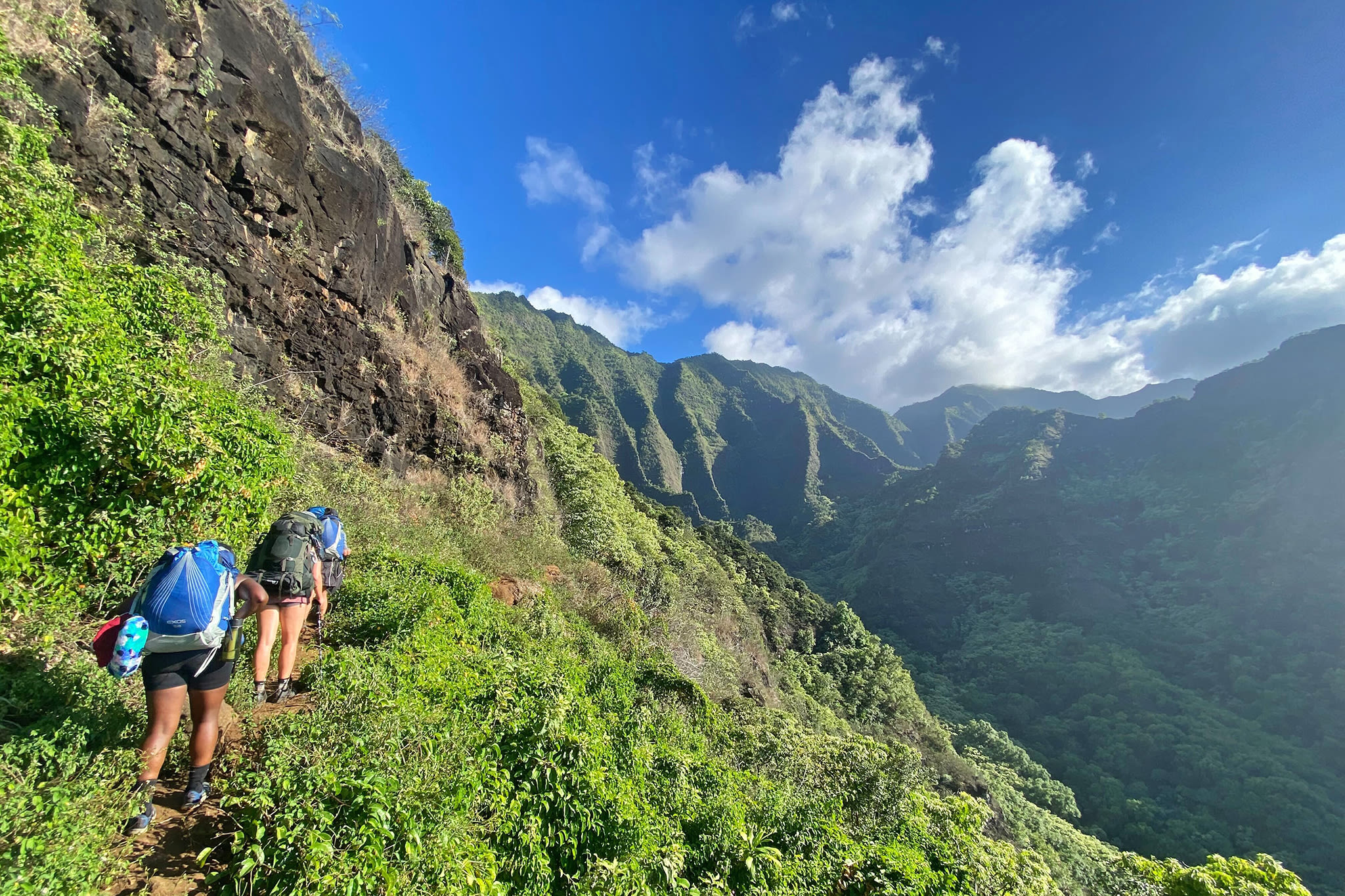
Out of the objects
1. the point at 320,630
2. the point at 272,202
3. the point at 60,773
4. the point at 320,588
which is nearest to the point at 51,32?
the point at 272,202

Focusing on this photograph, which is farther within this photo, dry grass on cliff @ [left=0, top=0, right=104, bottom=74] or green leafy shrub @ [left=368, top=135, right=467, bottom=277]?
green leafy shrub @ [left=368, top=135, right=467, bottom=277]

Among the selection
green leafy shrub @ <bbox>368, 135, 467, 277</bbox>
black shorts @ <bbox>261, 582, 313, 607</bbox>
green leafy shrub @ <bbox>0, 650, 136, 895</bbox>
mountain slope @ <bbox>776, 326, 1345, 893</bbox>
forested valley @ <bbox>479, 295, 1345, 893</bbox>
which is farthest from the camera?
forested valley @ <bbox>479, 295, 1345, 893</bbox>

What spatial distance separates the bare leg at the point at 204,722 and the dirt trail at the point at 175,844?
25 cm

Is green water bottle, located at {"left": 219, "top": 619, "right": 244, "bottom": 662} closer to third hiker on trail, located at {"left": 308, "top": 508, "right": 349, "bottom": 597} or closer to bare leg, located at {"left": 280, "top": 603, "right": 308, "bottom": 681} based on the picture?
bare leg, located at {"left": 280, "top": 603, "right": 308, "bottom": 681}

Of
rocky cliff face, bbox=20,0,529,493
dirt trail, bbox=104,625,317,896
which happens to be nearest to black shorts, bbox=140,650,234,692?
dirt trail, bbox=104,625,317,896

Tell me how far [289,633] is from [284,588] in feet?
1.29

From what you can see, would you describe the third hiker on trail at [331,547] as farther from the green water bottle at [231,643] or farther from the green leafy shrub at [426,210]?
the green leafy shrub at [426,210]

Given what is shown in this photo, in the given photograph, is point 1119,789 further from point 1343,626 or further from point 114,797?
point 114,797

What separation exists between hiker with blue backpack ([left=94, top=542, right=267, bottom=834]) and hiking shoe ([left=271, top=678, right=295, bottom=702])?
109 cm

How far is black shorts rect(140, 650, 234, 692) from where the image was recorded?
2.66m

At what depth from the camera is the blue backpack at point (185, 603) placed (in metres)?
2.63

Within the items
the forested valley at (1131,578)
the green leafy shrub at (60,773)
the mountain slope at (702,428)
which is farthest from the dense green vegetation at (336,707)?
the mountain slope at (702,428)

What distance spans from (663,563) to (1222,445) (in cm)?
13272

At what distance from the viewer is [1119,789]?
44594 mm
